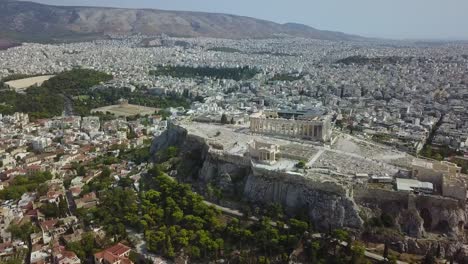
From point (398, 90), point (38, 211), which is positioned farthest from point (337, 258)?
point (398, 90)

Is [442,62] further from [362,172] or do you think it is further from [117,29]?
[117,29]

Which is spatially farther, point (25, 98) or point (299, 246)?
point (25, 98)

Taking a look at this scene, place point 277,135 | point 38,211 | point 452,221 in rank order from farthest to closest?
point 277,135
point 38,211
point 452,221

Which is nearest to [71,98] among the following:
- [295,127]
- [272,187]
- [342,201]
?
[295,127]

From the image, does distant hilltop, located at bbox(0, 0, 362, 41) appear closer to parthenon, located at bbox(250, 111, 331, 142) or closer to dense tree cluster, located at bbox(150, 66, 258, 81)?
dense tree cluster, located at bbox(150, 66, 258, 81)

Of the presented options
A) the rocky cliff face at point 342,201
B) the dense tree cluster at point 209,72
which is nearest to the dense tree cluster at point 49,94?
the dense tree cluster at point 209,72

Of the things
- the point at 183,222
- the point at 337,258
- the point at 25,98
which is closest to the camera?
the point at 337,258
